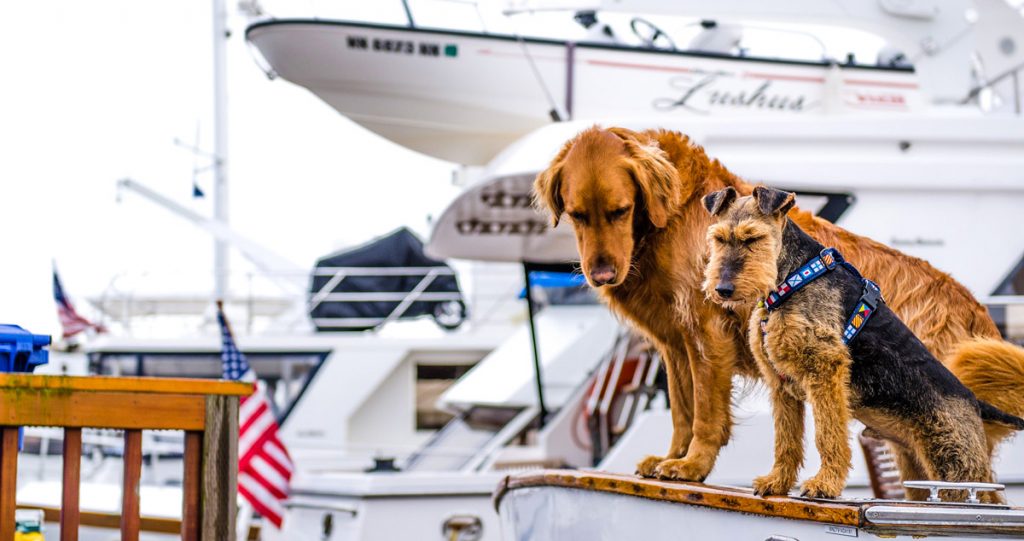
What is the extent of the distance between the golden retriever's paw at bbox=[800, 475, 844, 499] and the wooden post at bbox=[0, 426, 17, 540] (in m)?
2.14

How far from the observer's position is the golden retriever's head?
9.20 feet

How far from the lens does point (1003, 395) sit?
2.81 m

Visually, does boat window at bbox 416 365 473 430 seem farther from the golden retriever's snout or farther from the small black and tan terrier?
the small black and tan terrier

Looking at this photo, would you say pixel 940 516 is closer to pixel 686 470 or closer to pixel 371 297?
pixel 686 470

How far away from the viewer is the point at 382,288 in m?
16.3

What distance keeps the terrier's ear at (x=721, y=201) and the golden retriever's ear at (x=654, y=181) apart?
231 millimetres

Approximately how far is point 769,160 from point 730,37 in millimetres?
4665

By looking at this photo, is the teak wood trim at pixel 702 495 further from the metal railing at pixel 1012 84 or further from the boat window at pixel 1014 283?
the metal railing at pixel 1012 84

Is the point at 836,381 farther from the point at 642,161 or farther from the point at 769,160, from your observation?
the point at 769,160

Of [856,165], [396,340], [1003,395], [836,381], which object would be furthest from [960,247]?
[396,340]

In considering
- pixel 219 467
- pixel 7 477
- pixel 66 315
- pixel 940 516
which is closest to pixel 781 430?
pixel 940 516

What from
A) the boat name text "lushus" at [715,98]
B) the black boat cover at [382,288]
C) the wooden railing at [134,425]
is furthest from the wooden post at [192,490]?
the black boat cover at [382,288]

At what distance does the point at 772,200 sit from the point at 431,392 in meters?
11.7

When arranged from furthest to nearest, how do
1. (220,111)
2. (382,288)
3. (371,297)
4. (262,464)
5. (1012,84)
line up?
(220,111)
(382,288)
(371,297)
(1012,84)
(262,464)
